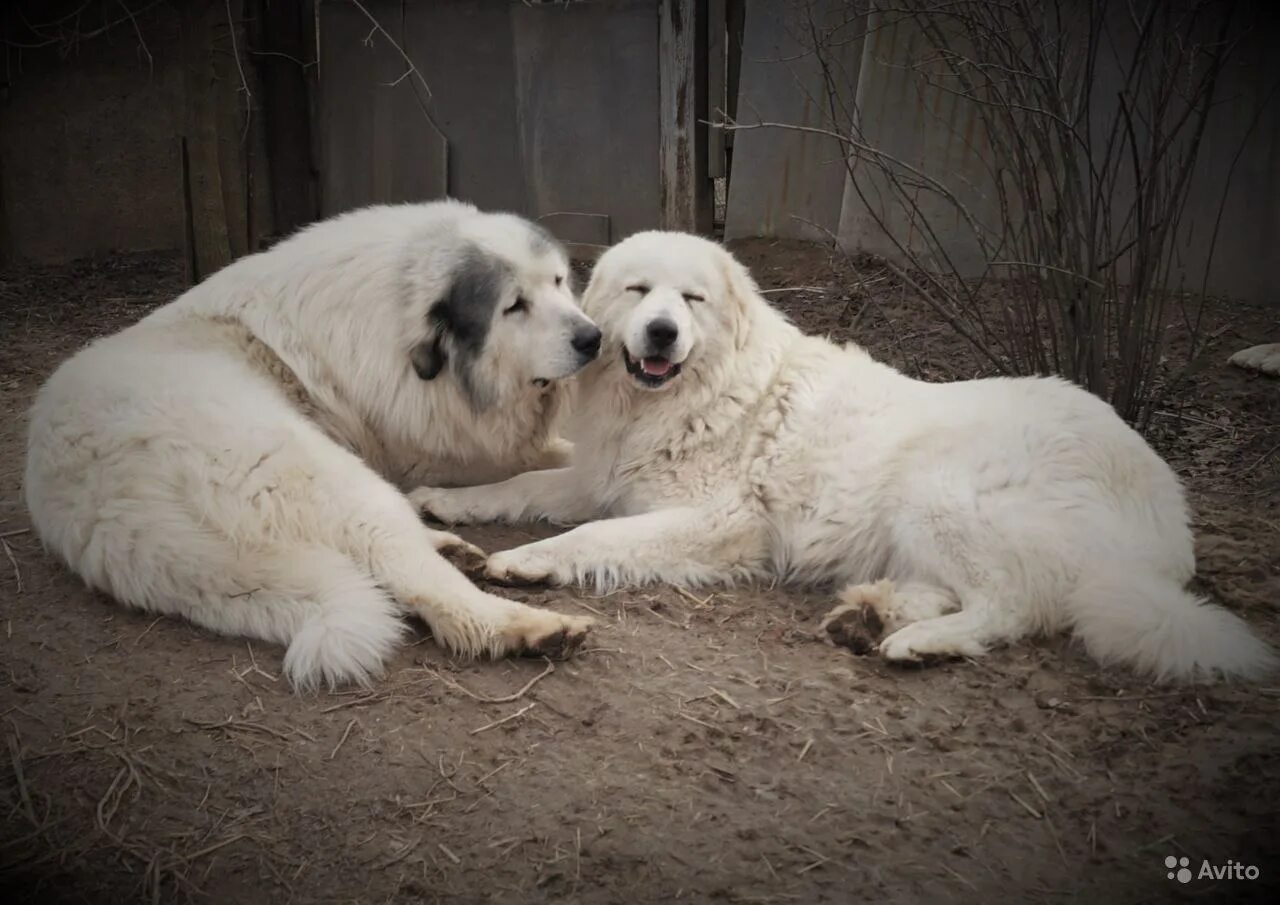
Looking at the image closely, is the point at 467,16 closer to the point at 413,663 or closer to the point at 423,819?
the point at 413,663

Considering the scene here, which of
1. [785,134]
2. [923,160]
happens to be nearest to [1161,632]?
[923,160]

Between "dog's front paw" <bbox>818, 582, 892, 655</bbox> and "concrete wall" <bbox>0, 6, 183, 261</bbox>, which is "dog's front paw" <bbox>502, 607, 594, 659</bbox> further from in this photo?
"concrete wall" <bbox>0, 6, 183, 261</bbox>

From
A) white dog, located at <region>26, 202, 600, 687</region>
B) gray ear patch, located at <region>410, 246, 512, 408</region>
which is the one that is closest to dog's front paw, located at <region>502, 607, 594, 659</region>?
→ white dog, located at <region>26, 202, 600, 687</region>

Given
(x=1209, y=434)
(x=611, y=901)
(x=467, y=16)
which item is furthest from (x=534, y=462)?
(x=467, y=16)

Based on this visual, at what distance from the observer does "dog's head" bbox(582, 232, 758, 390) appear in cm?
384

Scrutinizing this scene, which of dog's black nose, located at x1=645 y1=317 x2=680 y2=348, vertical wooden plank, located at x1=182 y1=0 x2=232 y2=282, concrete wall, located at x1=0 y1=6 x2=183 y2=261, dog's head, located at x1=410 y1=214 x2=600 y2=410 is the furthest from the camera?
concrete wall, located at x1=0 y1=6 x2=183 y2=261

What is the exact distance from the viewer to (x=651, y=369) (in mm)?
3943

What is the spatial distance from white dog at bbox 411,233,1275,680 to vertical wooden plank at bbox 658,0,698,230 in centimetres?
344

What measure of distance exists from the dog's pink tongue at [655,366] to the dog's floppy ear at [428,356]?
2.54 ft

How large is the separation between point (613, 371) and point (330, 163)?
5336 millimetres

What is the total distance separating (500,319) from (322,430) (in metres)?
0.80

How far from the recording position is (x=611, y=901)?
89.4 inches

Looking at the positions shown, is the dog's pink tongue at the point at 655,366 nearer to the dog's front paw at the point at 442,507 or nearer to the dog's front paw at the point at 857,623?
the dog's front paw at the point at 442,507

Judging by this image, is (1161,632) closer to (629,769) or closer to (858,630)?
(858,630)
